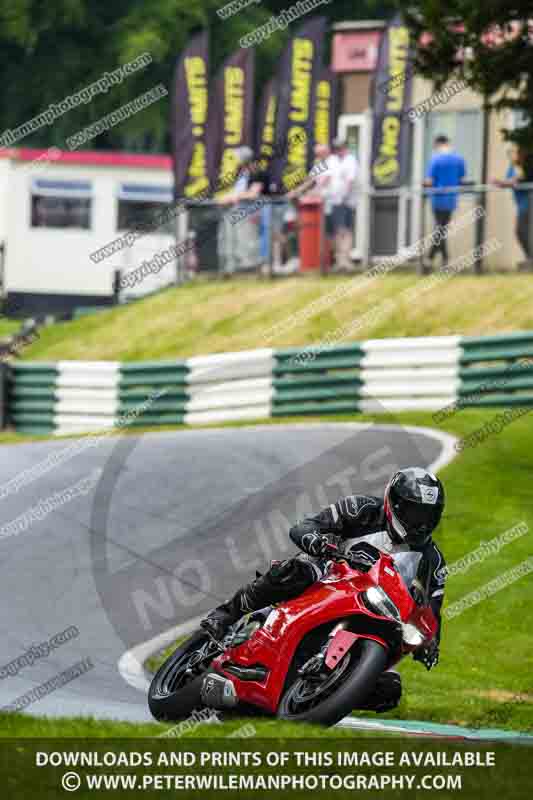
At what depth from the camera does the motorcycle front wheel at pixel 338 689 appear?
7426mm

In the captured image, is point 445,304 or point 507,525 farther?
point 445,304

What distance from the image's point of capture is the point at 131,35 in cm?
5369

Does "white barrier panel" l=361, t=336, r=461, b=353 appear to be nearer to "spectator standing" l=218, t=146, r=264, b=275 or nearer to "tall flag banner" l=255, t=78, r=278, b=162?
"spectator standing" l=218, t=146, r=264, b=275

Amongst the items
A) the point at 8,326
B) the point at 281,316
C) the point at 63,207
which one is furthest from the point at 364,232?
the point at 63,207

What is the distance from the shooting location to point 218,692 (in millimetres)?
8023

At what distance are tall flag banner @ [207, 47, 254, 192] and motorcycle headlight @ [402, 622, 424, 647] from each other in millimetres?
22237

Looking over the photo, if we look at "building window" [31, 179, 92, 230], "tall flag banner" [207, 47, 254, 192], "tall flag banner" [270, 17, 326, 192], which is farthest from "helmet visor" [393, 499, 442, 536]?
"building window" [31, 179, 92, 230]

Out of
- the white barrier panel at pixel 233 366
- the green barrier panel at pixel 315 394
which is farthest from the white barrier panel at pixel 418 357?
the white barrier panel at pixel 233 366

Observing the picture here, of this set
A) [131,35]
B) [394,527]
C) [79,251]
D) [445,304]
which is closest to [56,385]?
[445,304]

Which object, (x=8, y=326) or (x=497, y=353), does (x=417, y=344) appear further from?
(x=8, y=326)

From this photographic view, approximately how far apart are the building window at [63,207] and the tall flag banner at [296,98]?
10926mm

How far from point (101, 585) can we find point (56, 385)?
876 centimetres

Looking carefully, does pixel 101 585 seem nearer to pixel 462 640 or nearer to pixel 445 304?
pixel 462 640

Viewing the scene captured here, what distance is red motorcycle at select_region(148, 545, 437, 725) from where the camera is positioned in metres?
7.57
